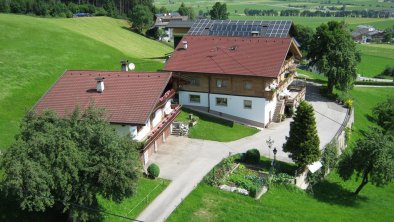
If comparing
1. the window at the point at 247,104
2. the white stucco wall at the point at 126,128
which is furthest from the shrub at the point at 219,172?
the window at the point at 247,104

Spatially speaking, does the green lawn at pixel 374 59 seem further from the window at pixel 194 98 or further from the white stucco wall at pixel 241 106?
the window at pixel 194 98

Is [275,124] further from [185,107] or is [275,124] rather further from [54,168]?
[54,168]

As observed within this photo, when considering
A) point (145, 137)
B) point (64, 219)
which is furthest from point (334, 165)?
point (64, 219)

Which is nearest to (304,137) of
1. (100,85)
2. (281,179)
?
(281,179)

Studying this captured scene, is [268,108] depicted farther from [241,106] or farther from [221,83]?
[221,83]

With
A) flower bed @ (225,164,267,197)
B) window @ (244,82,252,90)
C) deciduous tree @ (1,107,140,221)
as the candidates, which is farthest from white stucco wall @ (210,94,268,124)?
deciduous tree @ (1,107,140,221)
